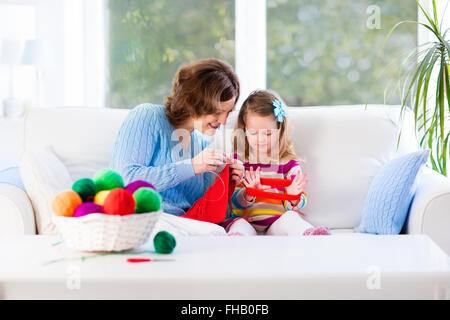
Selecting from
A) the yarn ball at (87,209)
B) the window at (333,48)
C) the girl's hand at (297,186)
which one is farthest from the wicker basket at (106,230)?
→ the window at (333,48)

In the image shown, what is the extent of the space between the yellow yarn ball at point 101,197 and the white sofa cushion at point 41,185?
1.84ft

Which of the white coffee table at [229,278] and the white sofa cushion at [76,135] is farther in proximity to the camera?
the white sofa cushion at [76,135]

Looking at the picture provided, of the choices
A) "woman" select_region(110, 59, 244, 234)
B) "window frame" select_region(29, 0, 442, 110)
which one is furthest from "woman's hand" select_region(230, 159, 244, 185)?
"window frame" select_region(29, 0, 442, 110)

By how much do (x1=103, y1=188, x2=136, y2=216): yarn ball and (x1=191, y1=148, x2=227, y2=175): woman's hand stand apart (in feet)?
2.01

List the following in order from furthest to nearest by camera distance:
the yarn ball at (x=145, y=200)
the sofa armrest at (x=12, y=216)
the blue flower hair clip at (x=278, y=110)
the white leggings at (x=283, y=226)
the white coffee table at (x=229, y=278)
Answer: the blue flower hair clip at (x=278, y=110)
the white leggings at (x=283, y=226)
the sofa armrest at (x=12, y=216)
the yarn ball at (x=145, y=200)
the white coffee table at (x=229, y=278)

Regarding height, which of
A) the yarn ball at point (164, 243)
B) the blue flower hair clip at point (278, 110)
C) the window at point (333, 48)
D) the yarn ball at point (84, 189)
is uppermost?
the window at point (333, 48)

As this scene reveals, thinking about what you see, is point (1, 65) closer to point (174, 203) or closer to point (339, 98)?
point (174, 203)

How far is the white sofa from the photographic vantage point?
209cm

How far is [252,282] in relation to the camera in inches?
41.6

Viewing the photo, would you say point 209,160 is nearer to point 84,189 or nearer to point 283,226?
point 283,226

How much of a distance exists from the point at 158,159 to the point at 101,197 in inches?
29.5

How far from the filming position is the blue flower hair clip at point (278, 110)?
2.05 m

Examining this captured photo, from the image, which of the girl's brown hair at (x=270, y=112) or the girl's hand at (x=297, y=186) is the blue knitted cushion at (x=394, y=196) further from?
the girl's brown hair at (x=270, y=112)
